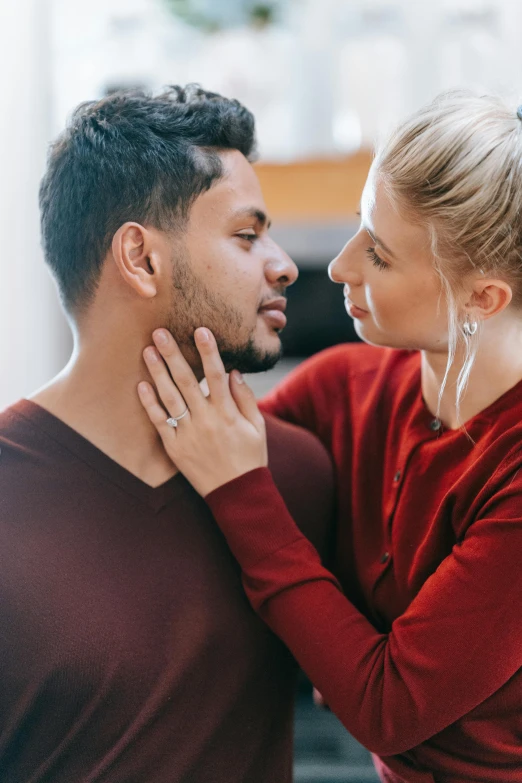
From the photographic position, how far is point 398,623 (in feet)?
3.23

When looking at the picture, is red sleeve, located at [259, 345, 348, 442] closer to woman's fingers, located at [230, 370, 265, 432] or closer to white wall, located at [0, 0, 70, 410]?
woman's fingers, located at [230, 370, 265, 432]

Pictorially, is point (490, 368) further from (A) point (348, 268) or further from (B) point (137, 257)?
(B) point (137, 257)

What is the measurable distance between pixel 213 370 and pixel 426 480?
1.06 feet

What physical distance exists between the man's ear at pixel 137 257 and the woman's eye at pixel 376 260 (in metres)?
0.29

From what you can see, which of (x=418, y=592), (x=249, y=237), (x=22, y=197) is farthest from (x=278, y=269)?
(x=22, y=197)

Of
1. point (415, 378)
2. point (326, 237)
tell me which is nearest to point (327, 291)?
point (326, 237)

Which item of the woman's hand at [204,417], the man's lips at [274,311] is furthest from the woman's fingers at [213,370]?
the man's lips at [274,311]

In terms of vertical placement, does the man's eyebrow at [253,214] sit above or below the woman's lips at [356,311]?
above

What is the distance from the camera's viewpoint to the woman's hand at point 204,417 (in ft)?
3.50

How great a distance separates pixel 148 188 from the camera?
1.12 metres

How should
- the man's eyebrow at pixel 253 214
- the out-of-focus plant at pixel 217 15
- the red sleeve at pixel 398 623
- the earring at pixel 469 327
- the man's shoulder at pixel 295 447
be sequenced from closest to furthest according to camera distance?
the red sleeve at pixel 398 623
the earring at pixel 469 327
the man's eyebrow at pixel 253 214
the man's shoulder at pixel 295 447
the out-of-focus plant at pixel 217 15

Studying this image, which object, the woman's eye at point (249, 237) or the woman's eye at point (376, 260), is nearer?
the woman's eye at point (376, 260)

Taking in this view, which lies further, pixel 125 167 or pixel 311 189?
pixel 311 189

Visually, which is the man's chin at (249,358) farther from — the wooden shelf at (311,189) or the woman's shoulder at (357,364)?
the wooden shelf at (311,189)
